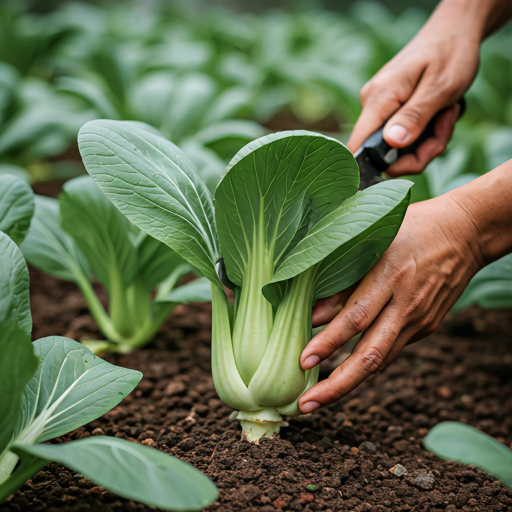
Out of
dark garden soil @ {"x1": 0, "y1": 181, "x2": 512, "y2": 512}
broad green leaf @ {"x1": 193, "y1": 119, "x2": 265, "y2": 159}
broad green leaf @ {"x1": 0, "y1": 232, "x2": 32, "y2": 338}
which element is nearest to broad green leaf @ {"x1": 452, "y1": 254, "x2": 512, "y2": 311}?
dark garden soil @ {"x1": 0, "y1": 181, "x2": 512, "y2": 512}

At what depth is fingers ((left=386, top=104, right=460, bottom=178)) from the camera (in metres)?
1.63

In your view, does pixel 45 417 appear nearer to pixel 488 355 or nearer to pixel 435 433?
pixel 435 433

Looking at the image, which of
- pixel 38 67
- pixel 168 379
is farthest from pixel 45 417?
pixel 38 67

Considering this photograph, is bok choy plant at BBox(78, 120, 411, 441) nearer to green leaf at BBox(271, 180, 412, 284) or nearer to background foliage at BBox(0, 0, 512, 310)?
green leaf at BBox(271, 180, 412, 284)

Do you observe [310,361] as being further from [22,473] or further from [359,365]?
[22,473]

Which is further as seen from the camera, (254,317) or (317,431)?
(317,431)

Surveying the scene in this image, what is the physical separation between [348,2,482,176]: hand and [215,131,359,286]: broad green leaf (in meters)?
0.49

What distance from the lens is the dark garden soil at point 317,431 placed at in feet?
3.40

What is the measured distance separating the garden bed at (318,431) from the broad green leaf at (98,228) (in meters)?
0.30

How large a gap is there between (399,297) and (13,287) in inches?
30.5

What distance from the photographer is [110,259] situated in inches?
61.4

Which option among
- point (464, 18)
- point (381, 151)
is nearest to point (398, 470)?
point (381, 151)

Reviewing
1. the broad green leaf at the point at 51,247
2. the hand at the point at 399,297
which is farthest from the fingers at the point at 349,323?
the broad green leaf at the point at 51,247

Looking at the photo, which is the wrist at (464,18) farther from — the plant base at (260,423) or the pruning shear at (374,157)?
the plant base at (260,423)
